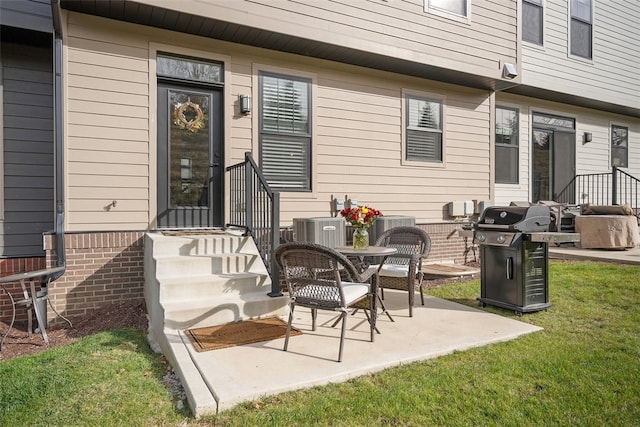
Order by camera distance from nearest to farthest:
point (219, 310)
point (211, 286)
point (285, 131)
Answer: point (219, 310) → point (211, 286) → point (285, 131)

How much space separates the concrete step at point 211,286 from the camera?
3.65 m

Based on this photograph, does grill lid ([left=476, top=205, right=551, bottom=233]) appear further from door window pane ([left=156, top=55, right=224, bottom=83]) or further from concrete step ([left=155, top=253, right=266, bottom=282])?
door window pane ([left=156, top=55, right=224, bottom=83])

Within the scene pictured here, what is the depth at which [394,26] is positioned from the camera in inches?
227

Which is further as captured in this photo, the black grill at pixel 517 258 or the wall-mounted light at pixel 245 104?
the wall-mounted light at pixel 245 104

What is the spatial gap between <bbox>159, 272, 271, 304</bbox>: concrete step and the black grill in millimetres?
2377

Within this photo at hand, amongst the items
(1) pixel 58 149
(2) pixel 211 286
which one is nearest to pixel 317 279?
(2) pixel 211 286

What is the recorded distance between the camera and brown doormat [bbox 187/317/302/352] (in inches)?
125

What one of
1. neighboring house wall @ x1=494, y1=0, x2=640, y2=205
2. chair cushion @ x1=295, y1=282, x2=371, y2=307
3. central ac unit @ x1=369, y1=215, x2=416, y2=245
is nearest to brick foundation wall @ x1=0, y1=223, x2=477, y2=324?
chair cushion @ x1=295, y1=282, x2=371, y2=307

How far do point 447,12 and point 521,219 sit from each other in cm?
392

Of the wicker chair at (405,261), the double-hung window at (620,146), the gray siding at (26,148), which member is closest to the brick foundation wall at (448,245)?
the wicker chair at (405,261)

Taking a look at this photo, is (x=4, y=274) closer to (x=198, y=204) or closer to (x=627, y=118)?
(x=198, y=204)

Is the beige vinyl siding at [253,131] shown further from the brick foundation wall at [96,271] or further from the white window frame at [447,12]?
the white window frame at [447,12]

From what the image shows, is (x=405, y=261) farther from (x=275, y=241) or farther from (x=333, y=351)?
(x=333, y=351)

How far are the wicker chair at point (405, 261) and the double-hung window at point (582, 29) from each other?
727 centimetres
